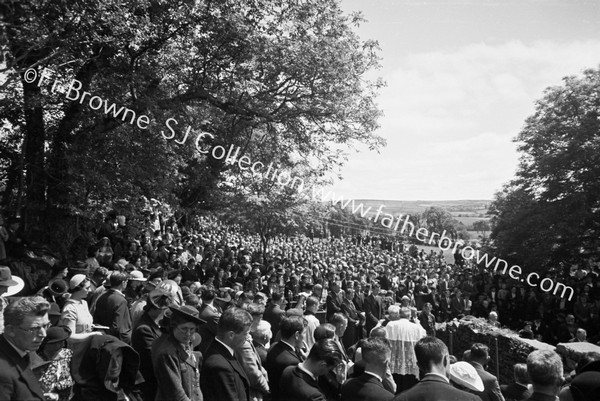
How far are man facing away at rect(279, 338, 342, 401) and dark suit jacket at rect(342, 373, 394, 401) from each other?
0.21 m

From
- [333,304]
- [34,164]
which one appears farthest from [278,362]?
[34,164]

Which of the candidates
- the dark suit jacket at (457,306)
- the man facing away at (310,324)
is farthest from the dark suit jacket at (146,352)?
the dark suit jacket at (457,306)

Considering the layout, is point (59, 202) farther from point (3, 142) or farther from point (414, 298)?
point (414, 298)

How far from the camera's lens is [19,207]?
1484cm

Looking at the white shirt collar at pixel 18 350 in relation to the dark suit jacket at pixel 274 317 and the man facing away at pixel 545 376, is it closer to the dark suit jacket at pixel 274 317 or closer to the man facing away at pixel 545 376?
the man facing away at pixel 545 376

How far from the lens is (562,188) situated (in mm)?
19438

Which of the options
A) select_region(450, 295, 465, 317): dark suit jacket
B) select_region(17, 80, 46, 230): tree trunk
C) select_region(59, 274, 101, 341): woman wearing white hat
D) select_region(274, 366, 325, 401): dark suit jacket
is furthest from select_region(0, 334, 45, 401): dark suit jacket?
select_region(450, 295, 465, 317): dark suit jacket

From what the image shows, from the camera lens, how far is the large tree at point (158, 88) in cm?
1220

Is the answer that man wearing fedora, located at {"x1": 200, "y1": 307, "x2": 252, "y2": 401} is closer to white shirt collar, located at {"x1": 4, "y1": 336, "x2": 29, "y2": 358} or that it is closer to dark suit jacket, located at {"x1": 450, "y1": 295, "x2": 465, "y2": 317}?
white shirt collar, located at {"x1": 4, "y1": 336, "x2": 29, "y2": 358}

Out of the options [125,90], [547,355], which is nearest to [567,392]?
[547,355]

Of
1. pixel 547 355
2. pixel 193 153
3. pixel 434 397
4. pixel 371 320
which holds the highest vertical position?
pixel 193 153

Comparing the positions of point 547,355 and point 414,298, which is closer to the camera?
point 547,355

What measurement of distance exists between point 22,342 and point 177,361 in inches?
41.9

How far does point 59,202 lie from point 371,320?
884 cm
